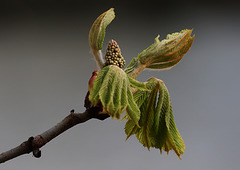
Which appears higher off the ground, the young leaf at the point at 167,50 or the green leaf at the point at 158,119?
the young leaf at the point at 167,50

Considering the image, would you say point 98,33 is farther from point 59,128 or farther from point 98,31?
point 59,128

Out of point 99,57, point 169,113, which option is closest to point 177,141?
point 169,113

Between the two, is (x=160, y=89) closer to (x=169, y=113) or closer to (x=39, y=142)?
(x=169, y=113)

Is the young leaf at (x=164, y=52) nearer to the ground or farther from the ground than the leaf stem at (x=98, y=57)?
nearer to the ground

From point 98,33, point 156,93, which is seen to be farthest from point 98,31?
point 156,93

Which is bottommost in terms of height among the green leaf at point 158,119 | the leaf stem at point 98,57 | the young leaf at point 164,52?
the green leaf at point 158,119
